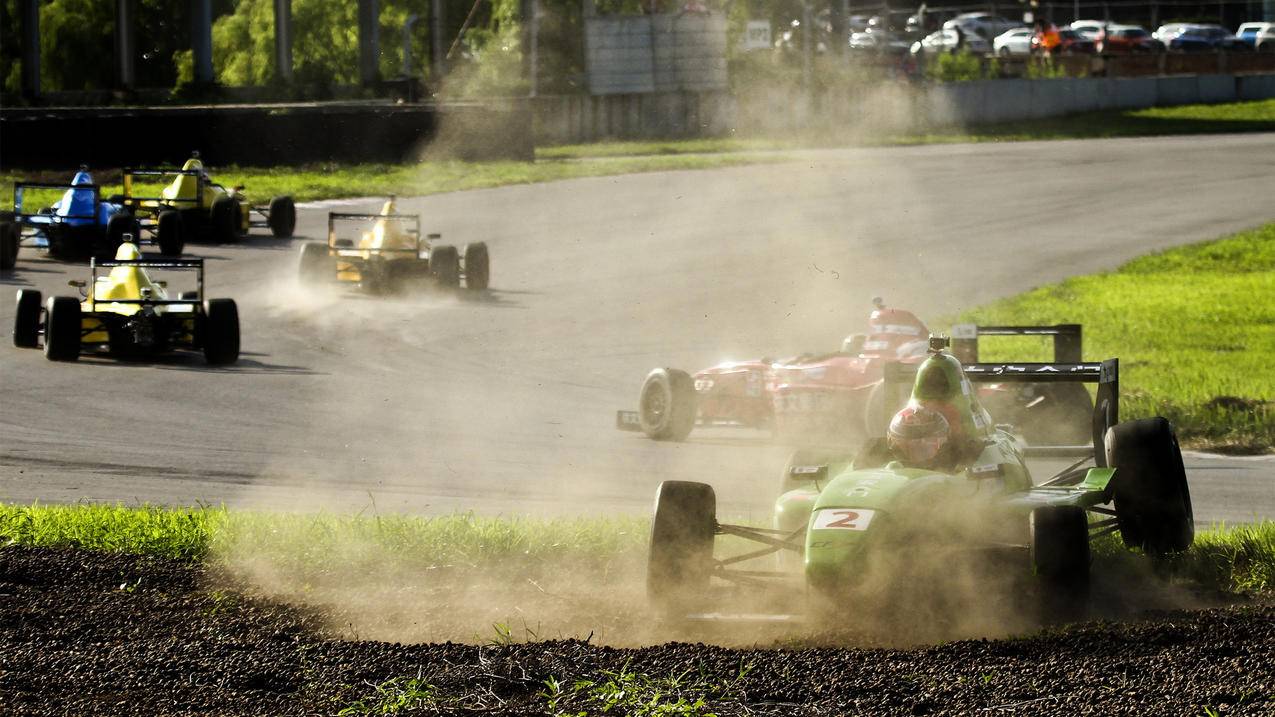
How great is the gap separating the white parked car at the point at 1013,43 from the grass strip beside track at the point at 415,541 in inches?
2291

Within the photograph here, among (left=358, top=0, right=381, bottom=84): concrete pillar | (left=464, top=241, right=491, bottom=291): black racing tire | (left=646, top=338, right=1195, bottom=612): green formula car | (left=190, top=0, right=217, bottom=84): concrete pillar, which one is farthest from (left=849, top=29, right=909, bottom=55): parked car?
(left=646, top=338, right=1195, bottom=612): green formula car

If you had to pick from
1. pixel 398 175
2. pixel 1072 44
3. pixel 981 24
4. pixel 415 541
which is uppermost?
pixel 981 24

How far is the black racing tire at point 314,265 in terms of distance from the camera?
80.4 ft

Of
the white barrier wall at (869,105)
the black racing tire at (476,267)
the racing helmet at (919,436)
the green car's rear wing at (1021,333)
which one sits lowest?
the racing helmet at (919,436)

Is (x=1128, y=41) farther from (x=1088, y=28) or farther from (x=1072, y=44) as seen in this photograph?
(x=1088, y=28)

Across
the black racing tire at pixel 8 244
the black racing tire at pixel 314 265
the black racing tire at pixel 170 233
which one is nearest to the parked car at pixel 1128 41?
the black racing tire at pixel 170 233

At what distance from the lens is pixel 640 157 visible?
4447 cm

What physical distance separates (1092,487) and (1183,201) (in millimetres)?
28096

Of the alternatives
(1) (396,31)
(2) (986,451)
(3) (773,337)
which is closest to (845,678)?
(2) (986,451)

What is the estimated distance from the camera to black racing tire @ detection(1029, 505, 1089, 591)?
26.7 ft

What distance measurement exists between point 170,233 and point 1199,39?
170ft

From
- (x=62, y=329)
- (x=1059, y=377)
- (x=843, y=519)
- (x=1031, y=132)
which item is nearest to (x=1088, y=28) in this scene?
(x=1031, y=132)

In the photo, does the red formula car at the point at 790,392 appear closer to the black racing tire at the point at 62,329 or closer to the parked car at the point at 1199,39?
the black racing tire at the point at 62,329

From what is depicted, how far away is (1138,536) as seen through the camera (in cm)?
954
